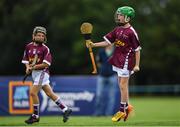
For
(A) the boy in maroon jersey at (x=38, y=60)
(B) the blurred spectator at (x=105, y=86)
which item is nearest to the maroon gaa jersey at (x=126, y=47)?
(A) the boy in maroon jersey at (x=38, y=60)

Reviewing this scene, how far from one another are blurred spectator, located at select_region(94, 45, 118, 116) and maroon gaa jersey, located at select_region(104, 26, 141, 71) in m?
6.89

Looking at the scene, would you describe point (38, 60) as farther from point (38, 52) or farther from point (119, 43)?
point (119, 43)

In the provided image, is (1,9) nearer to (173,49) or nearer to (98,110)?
(173,49)

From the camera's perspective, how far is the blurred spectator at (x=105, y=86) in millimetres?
21125

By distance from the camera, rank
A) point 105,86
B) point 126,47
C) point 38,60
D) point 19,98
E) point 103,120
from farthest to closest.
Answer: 1. point 105,86
2. point 19,98
3. point 103,120
4. point 38,60
5. point 126,47

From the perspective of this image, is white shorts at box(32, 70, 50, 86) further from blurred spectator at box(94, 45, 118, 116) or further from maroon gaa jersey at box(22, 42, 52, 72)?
blurred spectator at box(94, 45, 118, 116)

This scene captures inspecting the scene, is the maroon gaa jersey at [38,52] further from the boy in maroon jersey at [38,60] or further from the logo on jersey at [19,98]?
the logo on jersey at [19,98]

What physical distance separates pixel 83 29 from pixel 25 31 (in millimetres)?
36957

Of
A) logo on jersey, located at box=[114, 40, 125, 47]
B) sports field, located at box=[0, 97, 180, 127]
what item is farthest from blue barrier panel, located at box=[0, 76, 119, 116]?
logo on jersey, located at box=[114, 40, 125, 47]

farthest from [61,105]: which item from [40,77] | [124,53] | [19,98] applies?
[19,98]

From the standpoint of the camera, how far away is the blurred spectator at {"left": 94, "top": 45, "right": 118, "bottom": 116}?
21.1 meters

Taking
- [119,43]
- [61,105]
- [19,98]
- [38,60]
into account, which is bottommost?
[19,98]

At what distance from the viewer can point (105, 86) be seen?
70.9 ft

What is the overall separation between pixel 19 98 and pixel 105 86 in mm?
2620
